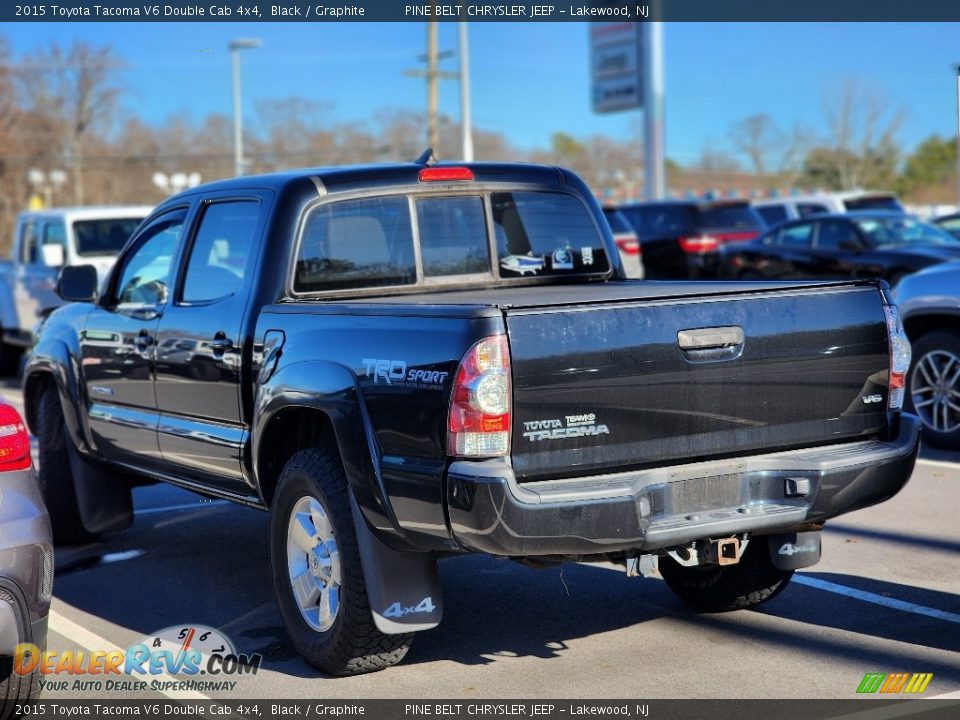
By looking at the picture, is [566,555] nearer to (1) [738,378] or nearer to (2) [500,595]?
(1) [738,378]

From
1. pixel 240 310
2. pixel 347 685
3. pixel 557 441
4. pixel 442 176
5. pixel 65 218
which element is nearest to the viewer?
pixel 557 441

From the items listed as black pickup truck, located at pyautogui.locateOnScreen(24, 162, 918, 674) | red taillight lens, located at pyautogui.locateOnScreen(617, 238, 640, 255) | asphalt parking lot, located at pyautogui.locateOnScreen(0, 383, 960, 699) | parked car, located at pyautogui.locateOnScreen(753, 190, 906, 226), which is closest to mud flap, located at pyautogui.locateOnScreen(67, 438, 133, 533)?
asphalt parking lot, located at pyautogui.locateOnScreen(0, 383, 960, 699)

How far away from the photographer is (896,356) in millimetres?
4684

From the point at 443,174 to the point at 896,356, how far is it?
221cm

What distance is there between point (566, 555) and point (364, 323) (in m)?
1.11

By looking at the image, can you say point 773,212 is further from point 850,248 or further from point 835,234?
point 850,248

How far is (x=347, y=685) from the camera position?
4617 mm

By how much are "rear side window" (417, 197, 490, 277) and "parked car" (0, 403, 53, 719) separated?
2.07 m

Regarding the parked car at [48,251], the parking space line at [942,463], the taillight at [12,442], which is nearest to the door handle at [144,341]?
the taillight at [12,442]

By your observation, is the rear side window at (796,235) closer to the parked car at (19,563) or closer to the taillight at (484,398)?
the taillight at (484,398)

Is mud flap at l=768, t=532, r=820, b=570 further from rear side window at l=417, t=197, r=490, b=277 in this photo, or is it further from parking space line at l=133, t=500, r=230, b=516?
parking space line at l=133, t=500, r=230, b=516

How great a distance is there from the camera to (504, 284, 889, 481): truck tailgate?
4.02m

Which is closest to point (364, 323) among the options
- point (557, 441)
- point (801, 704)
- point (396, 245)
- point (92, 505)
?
point (557, 441)

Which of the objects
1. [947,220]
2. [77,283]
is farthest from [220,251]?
[947,220]
